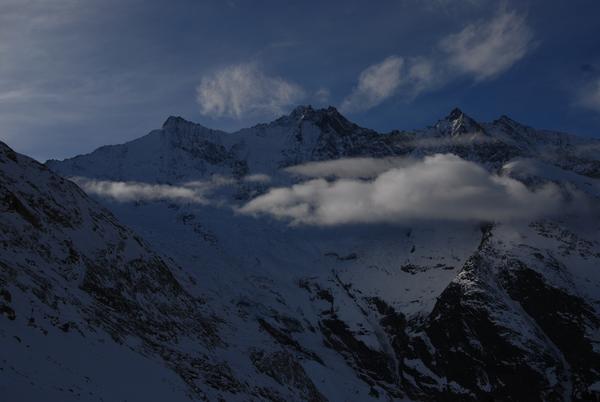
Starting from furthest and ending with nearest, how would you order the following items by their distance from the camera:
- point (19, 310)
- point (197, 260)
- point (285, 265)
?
1. point (285, 265)
2. point (197, 260)
3. point (19, 310)

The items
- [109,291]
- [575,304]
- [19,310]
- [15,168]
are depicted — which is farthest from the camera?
[575,304]

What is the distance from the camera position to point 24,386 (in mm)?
26547

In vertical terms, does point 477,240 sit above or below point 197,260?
above

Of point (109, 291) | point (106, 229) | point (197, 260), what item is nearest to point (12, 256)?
point (109, 291)

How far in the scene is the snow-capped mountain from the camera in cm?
5219

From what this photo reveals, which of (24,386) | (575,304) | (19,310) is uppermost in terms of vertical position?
(575,304)

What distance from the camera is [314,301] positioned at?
540ft

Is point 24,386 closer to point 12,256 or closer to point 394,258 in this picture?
point 12,256

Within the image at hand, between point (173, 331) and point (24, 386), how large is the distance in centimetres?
3378

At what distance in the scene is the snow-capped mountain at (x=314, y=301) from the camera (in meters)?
52.2

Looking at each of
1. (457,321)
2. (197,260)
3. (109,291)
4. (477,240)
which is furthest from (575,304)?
(109,291)

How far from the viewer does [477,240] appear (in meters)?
184

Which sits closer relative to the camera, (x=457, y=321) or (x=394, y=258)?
(x=457, y=321)

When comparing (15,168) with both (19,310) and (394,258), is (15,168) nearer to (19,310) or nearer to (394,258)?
(19,310)
